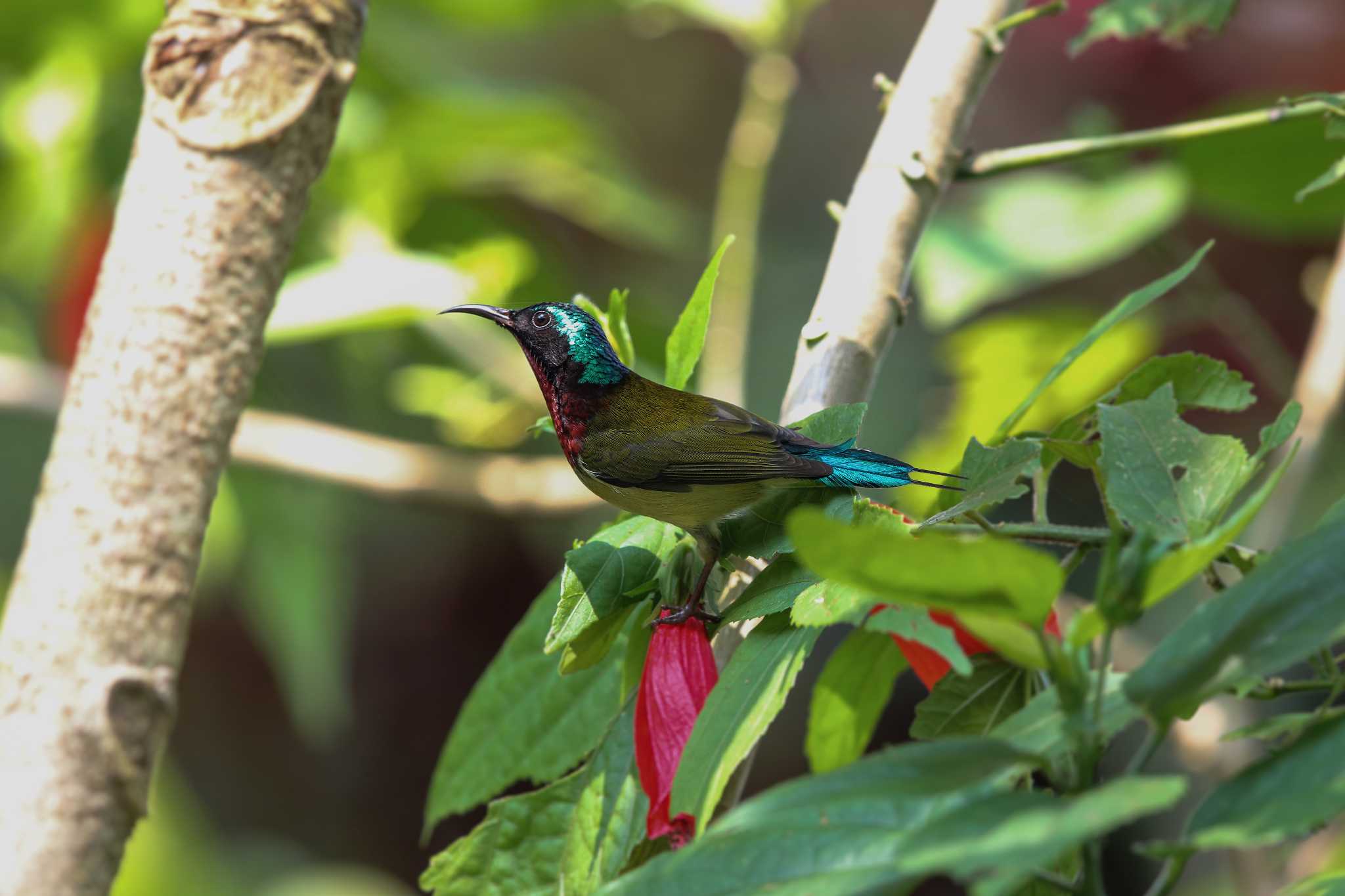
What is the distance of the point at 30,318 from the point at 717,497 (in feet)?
7.31

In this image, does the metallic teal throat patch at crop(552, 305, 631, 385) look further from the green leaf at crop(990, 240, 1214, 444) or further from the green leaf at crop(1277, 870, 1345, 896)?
the green leaf at crop(1277, 870, 1345, 896)

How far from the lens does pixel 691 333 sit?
Answer: 2.88ft

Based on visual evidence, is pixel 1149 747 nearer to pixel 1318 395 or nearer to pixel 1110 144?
pixel 1110 144

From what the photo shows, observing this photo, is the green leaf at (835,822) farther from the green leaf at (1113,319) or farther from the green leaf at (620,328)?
the green leaf at (620,328)

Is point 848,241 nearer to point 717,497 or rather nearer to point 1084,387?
point 717,497

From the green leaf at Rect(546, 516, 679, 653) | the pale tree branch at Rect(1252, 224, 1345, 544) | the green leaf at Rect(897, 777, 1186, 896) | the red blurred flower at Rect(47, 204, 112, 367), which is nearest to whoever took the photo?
the green leaf at Rect(897, 777, 1186, 896)

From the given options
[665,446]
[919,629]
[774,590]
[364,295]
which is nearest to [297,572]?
[364,295]

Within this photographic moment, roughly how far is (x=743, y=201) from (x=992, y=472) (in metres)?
1.32

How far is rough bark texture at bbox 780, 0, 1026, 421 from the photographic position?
0.86m

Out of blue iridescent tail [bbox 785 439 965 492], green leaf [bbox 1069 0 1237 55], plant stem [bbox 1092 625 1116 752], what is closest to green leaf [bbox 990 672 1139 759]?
plant stem [bbox 1092 625 1116 752]

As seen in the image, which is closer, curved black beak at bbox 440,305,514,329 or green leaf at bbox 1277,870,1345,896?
green leaf at bbox 1277,870,1345,896

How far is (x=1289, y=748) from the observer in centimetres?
50

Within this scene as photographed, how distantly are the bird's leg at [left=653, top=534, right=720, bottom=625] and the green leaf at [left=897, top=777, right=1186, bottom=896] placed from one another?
0.33 metres

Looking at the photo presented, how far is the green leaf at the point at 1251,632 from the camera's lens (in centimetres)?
49
